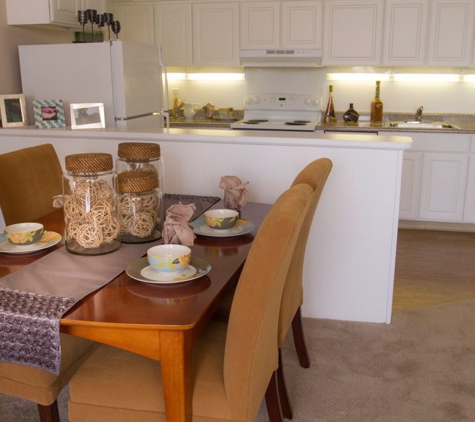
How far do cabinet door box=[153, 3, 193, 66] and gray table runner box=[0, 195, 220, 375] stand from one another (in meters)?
3.70

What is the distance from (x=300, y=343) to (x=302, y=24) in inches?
126

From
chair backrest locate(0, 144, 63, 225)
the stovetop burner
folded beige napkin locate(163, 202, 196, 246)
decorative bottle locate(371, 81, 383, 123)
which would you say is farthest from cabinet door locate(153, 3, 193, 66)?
folded beige napkin locate(163, 202, 196, 246)

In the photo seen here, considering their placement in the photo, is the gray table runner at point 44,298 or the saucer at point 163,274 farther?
the saucer at point 163,274

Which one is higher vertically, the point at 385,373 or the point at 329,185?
the point at 329,185

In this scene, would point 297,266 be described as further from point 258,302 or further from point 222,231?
point 258,302

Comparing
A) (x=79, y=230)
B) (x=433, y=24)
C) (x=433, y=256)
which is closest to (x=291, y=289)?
(x=79, y=230)

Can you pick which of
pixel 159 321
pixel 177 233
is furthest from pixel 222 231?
pixel 159 321

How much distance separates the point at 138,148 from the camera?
1971mm

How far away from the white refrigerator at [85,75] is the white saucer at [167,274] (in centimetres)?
214

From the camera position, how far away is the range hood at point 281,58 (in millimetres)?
4809

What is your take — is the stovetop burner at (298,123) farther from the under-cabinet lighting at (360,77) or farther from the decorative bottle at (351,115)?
the under-cabinet lighting at (360,77)

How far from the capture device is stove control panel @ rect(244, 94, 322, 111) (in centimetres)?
518

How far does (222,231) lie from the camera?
1987 mm

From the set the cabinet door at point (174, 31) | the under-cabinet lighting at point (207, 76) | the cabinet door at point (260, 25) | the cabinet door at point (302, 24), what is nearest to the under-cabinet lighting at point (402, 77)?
the cabinet door at point (302, 24)
